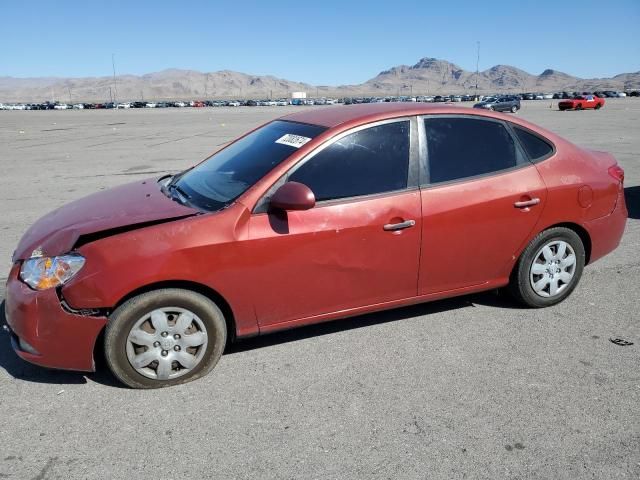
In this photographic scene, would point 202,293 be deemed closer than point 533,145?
Yes

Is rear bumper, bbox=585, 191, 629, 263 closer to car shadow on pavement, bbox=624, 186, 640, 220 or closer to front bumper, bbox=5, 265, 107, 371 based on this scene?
car shadow on pavement, bbox=624, 186, 640, 220

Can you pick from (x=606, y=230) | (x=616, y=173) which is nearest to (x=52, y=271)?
(x=606, y=230)

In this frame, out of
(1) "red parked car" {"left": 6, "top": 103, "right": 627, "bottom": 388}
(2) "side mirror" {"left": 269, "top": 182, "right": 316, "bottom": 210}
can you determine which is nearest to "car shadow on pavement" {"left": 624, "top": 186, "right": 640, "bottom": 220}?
(1) "red parked car" {"left": 6, "top": 103, "right": 627, "bottom": 388}

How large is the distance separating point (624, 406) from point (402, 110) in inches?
94.4

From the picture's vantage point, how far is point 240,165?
13.5 feet

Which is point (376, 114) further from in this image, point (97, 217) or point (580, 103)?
point (580, 103)

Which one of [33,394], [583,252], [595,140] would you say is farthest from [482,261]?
[595,140]

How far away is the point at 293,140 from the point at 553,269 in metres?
2.36

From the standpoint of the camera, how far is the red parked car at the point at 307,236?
10.7 ft

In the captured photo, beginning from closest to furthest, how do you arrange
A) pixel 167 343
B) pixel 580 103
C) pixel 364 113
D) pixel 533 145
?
1. pixel 167 343
2. pixel 364 113
3. pixel 533 145
4. pixel 580 103

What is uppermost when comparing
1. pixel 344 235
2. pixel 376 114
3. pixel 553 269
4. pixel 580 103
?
pixel 580 103

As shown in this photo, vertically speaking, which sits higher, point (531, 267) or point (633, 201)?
point (531, 267)

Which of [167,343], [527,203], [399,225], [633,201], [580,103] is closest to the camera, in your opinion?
[167,343]

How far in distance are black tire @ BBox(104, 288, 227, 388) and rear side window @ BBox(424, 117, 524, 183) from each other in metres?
1.81
